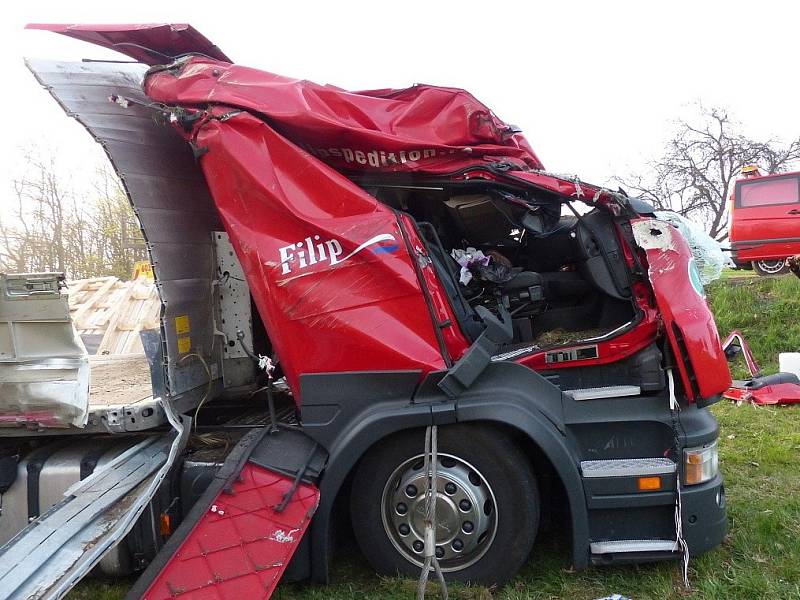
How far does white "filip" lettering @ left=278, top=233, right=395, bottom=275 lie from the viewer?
10.1 ft

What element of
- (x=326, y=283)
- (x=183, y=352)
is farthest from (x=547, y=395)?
(x=183, y=352)

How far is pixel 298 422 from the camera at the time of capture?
3.43 metres

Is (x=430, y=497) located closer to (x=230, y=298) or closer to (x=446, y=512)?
(x=446, y=512)

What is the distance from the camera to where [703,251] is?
3412mm

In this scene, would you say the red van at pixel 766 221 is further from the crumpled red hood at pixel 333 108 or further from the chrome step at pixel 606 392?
the crumpled red hood at pixel 333 108

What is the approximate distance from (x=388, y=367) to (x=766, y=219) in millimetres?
12216

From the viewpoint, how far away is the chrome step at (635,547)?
299cm

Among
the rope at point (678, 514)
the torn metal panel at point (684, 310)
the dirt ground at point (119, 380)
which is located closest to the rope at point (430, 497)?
the rope at point (678, 514)

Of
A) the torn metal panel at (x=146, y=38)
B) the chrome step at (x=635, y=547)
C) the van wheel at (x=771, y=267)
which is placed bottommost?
the chrome step at (x=635, y=547)

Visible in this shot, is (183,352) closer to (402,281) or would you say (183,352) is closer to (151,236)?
(151,236)

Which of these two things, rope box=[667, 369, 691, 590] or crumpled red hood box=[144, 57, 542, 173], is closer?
rope box=[667, 369, 691, 590]

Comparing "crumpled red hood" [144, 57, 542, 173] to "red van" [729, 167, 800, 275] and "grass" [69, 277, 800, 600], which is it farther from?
"red van" [729, 167, 800, 275]

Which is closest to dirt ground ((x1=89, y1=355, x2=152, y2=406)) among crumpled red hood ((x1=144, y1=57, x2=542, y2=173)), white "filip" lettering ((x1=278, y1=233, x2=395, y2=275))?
white "filip" lettering ((x1=278, y1=233, x2=395, y2=275))

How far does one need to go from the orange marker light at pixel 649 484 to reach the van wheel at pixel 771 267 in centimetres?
1142
